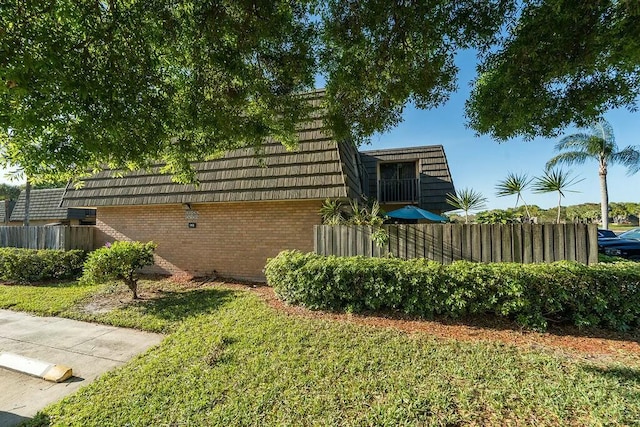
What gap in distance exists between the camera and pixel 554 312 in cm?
510

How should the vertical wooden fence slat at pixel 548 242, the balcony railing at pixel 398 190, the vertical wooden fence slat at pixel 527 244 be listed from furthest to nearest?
1. the balcony railing at pixel 398 190
2. the vertical wooden fence slat at pixel 527 244
3. the vertical wooden fence slat at pixel 548 242

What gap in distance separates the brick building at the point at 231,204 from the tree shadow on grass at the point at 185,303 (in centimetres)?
162

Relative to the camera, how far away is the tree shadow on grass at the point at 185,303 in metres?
6.48

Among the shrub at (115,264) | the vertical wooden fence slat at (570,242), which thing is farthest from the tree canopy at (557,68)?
the shrub at (115,264)

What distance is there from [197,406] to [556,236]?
23.1 ft

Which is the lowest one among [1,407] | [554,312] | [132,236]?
[1,407]

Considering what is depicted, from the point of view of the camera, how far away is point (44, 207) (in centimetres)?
2197

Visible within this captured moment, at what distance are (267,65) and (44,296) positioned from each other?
934 cm

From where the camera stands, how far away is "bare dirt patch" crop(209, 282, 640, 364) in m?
4.25

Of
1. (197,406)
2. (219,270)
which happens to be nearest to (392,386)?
(197,406)

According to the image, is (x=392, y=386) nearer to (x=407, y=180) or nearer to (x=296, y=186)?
(x=296, y=186)

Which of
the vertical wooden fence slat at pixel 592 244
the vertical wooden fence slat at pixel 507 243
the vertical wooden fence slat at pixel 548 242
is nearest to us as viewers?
the vertical wooden fence slat at pixel 592 244

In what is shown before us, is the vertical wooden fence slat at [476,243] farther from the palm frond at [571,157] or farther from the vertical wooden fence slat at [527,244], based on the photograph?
the palm frond at [571,157]

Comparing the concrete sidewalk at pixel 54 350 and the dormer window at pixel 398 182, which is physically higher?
the dormer window at pixel 398 182
